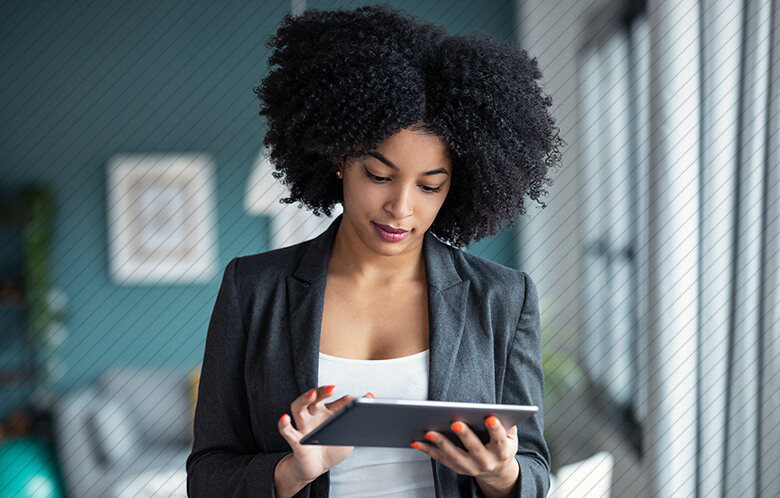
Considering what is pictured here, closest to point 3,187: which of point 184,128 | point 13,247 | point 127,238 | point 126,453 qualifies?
point 13,247

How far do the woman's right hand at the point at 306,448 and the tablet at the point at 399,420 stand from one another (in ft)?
0.05

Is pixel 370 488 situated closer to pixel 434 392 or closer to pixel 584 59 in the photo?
pixel 434 392

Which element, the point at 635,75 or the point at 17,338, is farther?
the point at 17,338

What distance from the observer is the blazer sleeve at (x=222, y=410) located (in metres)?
0.91

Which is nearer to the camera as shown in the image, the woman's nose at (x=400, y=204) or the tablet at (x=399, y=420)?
the tablet at (x=399, y=420)

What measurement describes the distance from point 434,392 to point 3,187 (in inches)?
140

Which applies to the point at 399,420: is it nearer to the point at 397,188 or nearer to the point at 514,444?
the point at 514,444

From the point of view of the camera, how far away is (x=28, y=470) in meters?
3.13

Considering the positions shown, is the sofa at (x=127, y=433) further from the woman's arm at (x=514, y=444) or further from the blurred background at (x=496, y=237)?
the woman's arm at (x=514, y=444)

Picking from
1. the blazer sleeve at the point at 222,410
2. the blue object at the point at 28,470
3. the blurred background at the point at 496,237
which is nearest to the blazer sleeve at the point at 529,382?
the blazer sleeve at the point at 222,410

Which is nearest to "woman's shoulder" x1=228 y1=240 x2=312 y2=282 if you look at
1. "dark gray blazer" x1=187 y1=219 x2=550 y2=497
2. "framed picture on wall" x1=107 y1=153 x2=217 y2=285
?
"dark gray blazer" x1=187 y1=219 x2=550 y2=497

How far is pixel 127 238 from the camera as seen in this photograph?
3.86 metres

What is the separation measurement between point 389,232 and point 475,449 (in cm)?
29

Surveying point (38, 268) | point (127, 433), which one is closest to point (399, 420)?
point (127, 433)
